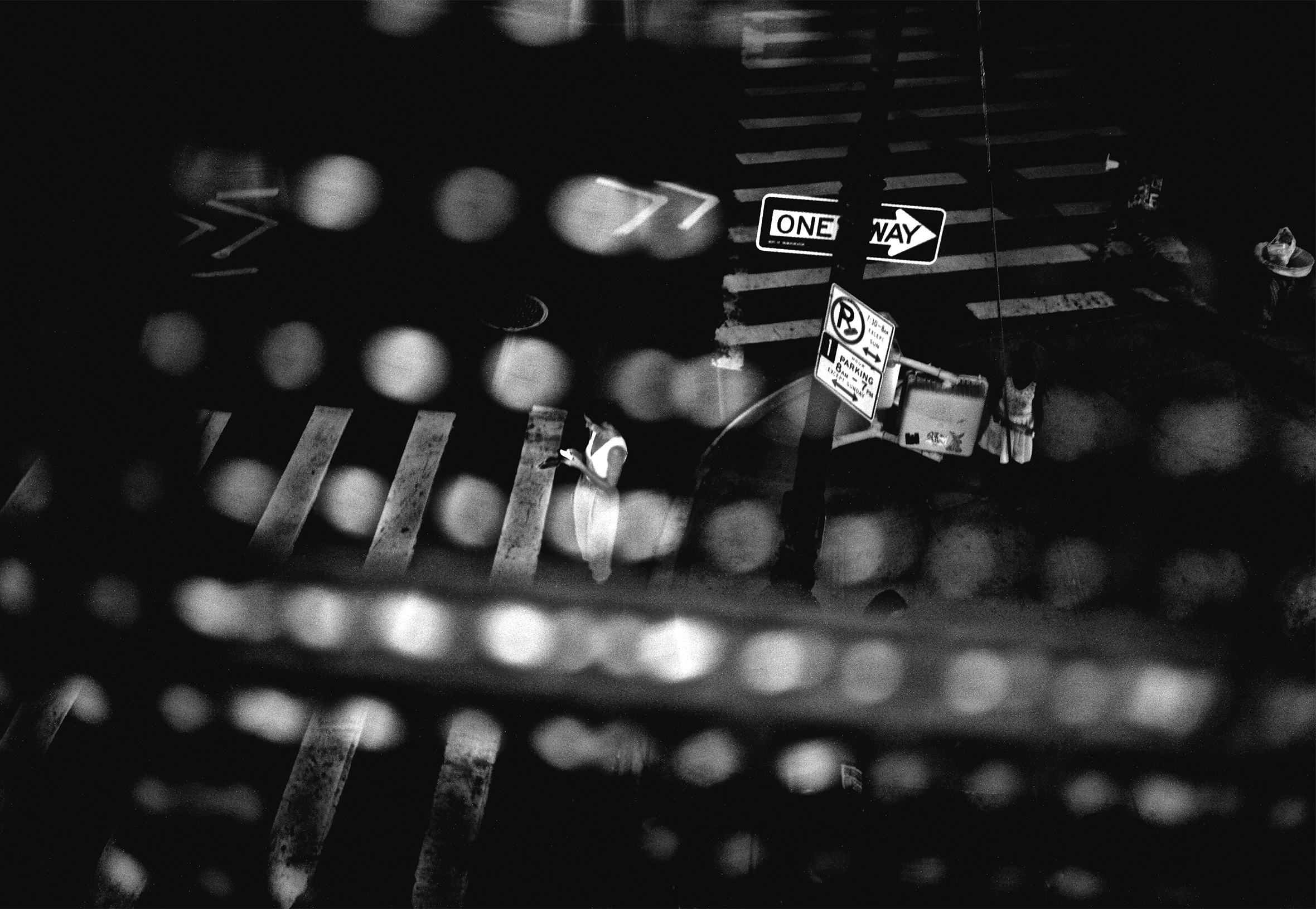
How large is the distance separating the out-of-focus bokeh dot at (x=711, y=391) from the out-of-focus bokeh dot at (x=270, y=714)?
4374 millimetres

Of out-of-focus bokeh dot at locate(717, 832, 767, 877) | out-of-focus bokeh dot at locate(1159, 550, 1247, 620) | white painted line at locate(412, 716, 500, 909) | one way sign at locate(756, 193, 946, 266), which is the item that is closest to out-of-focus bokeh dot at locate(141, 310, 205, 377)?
white painted line at locate(412, 716, 500, 909)

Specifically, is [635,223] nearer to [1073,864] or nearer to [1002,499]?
[1002,499]

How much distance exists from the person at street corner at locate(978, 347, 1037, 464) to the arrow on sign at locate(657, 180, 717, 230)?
15.4ft

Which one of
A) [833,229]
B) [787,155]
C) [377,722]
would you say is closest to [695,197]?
[787,155]

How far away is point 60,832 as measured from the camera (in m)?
5.86

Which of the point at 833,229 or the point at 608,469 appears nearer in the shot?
the point at 833,229

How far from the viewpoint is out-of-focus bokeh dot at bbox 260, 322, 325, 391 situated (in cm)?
924

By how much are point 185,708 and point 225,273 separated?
5.62m

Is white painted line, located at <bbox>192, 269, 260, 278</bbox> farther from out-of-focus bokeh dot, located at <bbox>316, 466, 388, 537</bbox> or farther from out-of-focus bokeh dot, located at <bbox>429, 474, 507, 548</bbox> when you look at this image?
out-of-focus bokeh dot, located at <bbox>429, 474, 507, 548</bbox>

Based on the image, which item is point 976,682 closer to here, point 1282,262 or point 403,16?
point 1282,262

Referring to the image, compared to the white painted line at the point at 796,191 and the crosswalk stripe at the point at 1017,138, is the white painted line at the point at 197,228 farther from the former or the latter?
the crosswalk stripe at the point at 1017,138

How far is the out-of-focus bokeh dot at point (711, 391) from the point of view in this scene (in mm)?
8969

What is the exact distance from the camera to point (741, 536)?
773 cm

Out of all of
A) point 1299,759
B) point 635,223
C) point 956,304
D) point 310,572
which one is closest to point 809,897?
point 1299,759
